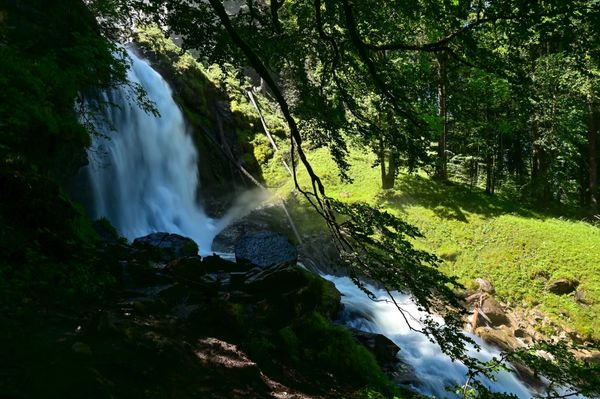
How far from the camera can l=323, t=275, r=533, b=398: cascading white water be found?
8809 mm

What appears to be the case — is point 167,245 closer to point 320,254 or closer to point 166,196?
point 320,254

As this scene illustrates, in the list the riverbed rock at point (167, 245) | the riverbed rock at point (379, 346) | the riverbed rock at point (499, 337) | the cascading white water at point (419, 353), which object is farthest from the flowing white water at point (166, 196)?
the riverbed rock at point (167, 245)

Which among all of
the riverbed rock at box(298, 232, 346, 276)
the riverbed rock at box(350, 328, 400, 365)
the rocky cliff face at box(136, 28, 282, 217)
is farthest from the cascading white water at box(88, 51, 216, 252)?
the riverbed rock at box(350, 328, 400, 365)

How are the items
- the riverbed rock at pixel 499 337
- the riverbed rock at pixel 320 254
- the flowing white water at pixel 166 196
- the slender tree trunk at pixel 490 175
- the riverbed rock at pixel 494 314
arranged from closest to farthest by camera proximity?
the flowing white water at pixel 166 196, the riverbed rock at pixel 499 337, the riverbed rock at pixel 494 314, the riverbed rock at pixel 320 254, the slender tree trunk at pixel 490 175

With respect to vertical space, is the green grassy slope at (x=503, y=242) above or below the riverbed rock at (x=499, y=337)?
above

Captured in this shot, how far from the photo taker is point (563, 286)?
45.1ft

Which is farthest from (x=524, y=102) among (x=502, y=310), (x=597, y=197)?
(x=597, y=197)

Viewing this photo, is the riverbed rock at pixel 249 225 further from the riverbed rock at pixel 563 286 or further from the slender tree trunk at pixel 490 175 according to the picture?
the riverbed rock at pixel 563 286

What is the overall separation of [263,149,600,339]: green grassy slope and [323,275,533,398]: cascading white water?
11.6 feet

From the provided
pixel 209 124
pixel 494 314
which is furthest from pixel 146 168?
pixel 494 314

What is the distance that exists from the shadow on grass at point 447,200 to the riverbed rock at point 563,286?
406cm

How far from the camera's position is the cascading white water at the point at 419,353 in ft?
28.9

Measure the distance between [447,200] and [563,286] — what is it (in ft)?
19.0

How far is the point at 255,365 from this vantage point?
5879 mm
